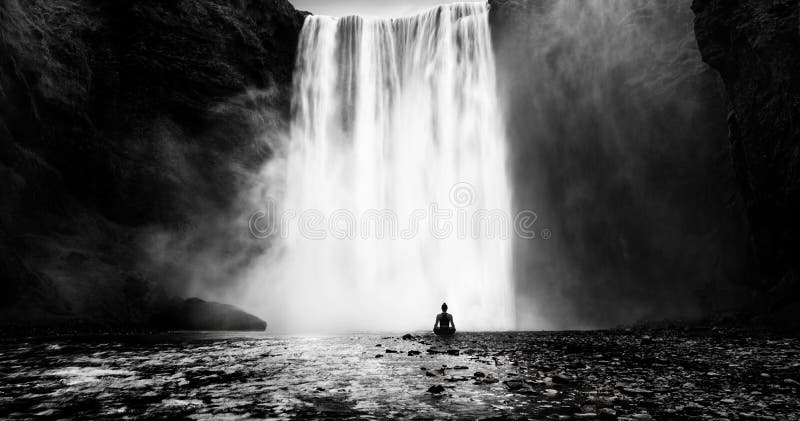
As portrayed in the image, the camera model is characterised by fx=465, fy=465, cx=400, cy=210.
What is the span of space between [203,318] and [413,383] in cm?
2272

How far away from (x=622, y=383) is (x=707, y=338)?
10.4m

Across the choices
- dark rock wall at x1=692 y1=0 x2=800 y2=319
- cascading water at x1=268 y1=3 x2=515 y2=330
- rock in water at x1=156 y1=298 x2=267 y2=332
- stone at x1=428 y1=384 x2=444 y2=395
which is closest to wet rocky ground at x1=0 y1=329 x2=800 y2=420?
stone at x1=428 y1=384 x2=444 y2=395

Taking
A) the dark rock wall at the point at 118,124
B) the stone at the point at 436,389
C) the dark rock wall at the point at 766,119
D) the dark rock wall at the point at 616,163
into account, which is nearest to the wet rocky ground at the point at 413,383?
the stone at the point at 436,389

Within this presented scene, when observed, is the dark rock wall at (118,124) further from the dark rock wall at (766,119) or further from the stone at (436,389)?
the dark rock wall at (766,119)

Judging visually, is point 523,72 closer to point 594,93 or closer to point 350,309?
point 594,93

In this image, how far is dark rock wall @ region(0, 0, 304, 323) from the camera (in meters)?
26.4

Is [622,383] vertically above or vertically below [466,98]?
below

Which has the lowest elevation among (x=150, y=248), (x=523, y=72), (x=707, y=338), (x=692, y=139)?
(x=707, y=338)

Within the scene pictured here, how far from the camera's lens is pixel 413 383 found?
8.24 m

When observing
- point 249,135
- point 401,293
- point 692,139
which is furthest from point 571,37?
point 249,135

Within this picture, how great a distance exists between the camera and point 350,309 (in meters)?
37.7

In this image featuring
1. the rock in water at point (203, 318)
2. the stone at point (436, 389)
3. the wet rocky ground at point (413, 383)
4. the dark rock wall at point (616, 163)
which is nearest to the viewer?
the wet rocky ground at point (413, 383)

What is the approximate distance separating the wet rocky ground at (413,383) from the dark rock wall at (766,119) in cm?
1067

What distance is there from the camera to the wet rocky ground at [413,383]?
6.10 meters
